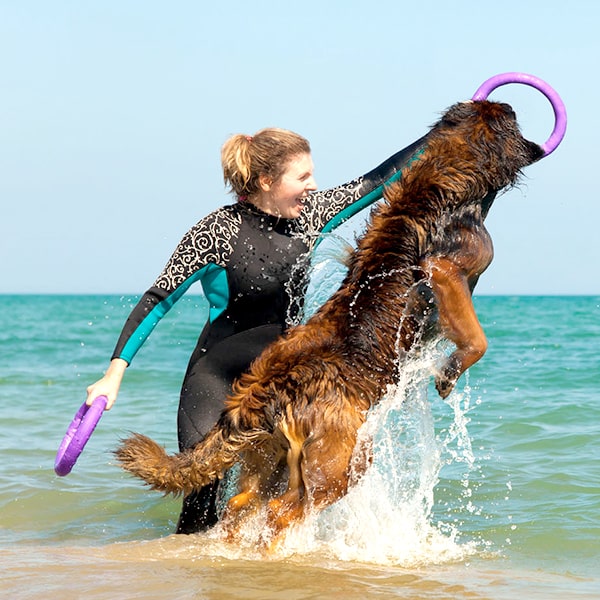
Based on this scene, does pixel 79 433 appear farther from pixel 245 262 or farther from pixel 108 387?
pixel 245 262

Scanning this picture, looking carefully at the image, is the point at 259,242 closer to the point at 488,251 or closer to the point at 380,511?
the point at 488,251

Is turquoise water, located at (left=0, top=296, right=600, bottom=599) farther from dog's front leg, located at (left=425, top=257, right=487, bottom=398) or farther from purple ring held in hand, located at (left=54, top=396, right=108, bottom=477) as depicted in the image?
purple ring held in hand, located at (left=54, top=396, right=108, bottom=477)

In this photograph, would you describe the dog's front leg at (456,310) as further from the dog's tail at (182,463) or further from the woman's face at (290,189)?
the dog's tail at (182,463)

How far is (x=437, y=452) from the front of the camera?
5.59 metres

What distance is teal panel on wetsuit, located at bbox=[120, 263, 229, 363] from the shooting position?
474cm

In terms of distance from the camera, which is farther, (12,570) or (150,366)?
(150,366)

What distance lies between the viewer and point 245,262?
4941mm

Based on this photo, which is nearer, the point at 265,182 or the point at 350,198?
the point at 265,182

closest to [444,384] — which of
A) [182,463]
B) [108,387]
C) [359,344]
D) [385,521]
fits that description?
[359,344]

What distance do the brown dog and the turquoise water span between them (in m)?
0.24

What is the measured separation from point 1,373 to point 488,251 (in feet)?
46.6

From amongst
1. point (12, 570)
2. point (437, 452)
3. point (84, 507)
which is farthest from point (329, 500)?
point (84, 507)

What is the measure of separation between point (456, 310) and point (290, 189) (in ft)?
3.81

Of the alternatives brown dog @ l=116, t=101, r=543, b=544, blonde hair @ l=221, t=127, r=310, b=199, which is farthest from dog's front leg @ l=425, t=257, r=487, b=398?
blonde hair @ l=221, t=127, r=310, b=199
